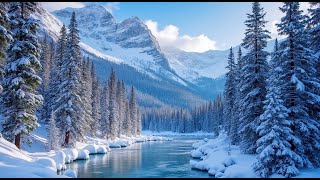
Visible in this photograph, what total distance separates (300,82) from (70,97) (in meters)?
33.9

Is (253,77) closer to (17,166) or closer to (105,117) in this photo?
(17,166)

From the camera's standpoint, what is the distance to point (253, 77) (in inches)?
1598

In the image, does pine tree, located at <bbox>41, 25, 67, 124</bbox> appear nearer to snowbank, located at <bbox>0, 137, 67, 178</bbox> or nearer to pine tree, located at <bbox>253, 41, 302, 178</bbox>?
snowbank, located at <bbox>0, 137, 67, 178</bbox>

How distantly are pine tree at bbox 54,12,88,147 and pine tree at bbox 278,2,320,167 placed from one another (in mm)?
31717

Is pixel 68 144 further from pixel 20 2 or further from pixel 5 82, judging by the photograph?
pixel 20 2

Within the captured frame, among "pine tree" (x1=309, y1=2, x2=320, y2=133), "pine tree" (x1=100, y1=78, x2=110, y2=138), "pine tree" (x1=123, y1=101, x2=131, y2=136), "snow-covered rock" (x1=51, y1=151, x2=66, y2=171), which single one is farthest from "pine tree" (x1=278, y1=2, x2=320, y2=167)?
"pine tree" (x1=123, y1=101, x2=131, y2=136)

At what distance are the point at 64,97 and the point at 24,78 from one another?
1896cm

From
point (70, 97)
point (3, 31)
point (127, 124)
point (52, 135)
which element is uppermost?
point (3, 31)

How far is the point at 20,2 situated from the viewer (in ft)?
120

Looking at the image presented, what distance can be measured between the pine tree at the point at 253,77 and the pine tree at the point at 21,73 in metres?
21.4

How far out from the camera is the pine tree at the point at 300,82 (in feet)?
102

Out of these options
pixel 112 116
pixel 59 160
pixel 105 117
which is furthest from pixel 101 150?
pixel 112 116

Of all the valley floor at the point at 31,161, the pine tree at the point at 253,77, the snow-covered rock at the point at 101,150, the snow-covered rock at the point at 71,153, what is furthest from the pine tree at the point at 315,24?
the snow-covered rock at the point at 101,150

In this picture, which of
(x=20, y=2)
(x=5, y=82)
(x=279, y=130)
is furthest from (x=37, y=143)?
(x=279, y=130)
